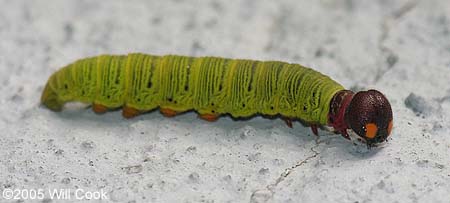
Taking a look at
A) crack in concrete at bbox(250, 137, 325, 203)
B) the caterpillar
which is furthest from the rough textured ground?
the caterpillar

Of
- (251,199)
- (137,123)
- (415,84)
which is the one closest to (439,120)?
(415,84)

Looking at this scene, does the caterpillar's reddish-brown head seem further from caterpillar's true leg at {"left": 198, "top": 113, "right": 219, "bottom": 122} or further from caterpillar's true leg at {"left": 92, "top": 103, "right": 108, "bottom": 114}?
caterpillar's true leg at {"left": 92, "top": 103, "right": 108, "bottom": 114}

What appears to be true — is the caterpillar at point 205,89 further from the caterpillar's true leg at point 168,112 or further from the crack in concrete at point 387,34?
the crack in concrete at point 387,34

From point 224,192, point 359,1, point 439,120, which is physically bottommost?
point 224,192

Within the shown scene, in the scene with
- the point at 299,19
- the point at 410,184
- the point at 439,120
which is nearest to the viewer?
the point at 410,184

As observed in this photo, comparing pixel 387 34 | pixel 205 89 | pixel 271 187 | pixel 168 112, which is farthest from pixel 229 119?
pixel 387 34

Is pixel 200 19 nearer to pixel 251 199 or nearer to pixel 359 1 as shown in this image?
pixel 359 1
